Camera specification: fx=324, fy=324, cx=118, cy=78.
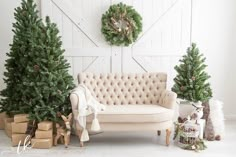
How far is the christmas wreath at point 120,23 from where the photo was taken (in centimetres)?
550

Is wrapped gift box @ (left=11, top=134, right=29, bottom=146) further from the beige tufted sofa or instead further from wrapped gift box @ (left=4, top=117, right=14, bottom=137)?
the beige tufted sofa

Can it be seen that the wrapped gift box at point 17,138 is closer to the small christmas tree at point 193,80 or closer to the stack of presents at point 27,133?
the stack of presents at point 27,133

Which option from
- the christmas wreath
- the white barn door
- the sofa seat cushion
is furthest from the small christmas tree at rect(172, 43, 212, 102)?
the christmas wreath

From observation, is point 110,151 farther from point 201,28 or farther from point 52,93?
point 201,28

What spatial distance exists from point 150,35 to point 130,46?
0.41 m

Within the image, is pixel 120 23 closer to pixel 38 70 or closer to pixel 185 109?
pixel 38 70

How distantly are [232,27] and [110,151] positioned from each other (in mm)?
3375

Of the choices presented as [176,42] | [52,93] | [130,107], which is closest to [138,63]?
[176,42]

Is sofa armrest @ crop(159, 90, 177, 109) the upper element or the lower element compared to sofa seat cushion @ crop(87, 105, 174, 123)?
upper

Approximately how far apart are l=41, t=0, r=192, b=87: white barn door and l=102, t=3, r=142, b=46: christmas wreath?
157 millimetres

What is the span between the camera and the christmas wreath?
5.50m

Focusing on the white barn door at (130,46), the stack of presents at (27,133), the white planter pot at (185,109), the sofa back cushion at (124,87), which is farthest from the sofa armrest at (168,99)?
the stack of presents at (27,133)

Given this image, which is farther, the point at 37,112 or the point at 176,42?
the point at 176,42

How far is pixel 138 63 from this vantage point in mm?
5805
